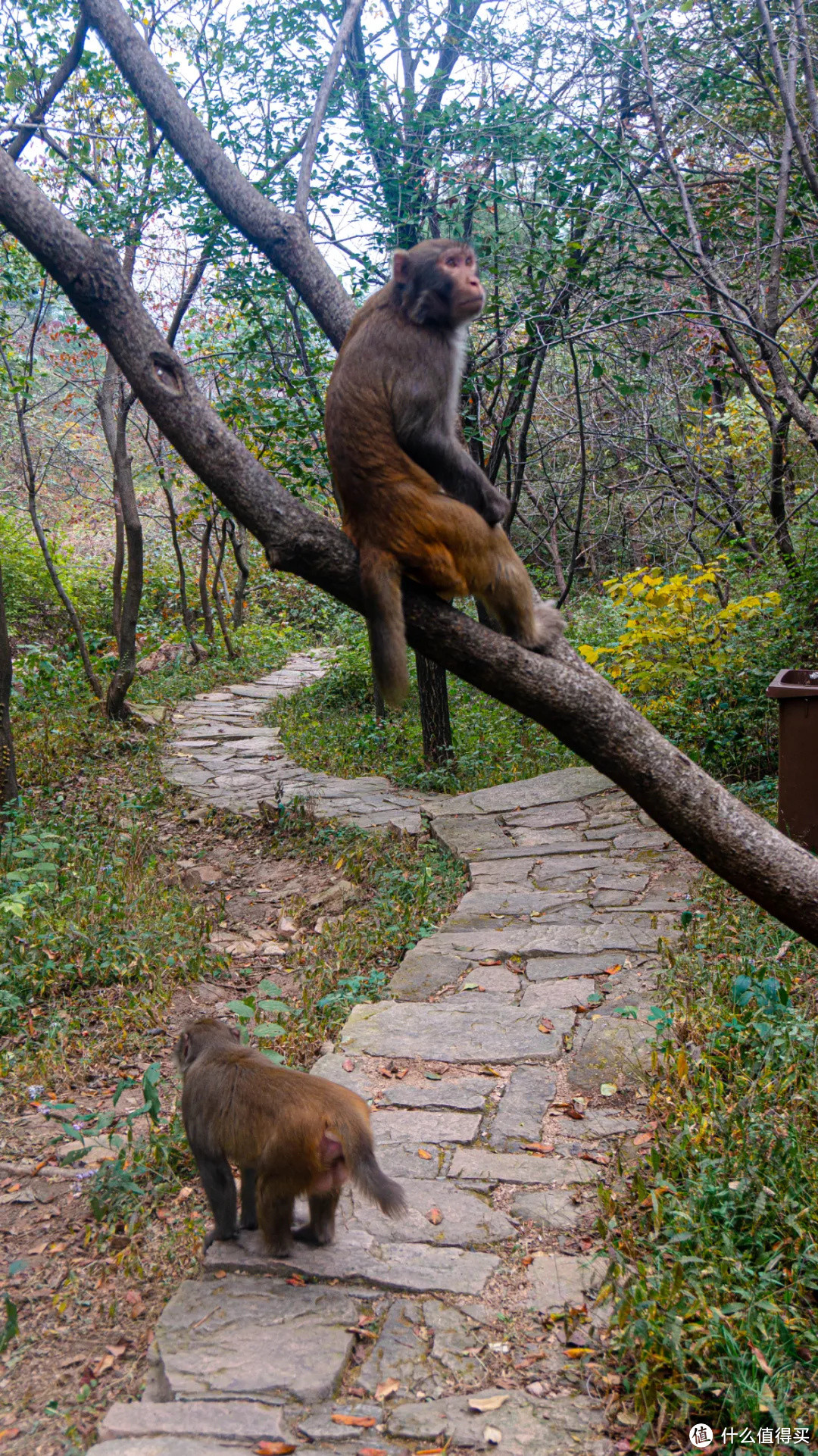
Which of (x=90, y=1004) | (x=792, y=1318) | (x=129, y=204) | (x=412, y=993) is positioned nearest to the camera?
(x=792, y=1318)

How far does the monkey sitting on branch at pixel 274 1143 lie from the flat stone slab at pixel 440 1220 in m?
0.24

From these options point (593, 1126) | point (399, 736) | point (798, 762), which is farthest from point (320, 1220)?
point (399, 736)

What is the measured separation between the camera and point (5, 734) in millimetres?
8742

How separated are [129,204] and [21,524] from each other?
27.8 ft

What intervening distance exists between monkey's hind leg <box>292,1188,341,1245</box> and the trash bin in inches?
152

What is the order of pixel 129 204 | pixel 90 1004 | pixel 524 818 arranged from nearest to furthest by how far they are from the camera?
pixel 90 1004, pixel 524 818, pixel 129 204

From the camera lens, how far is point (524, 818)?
837 cm

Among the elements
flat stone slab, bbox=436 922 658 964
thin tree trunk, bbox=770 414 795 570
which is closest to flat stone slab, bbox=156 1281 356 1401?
flat stone slab, bbox=436 922 658 964

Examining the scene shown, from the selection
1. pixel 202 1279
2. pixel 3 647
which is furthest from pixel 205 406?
pixel 3 647

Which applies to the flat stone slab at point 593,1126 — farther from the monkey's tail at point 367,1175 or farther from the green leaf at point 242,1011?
the green leaf at point 242,1011

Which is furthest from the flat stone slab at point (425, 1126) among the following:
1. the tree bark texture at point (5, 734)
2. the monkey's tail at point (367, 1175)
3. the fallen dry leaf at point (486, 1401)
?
the tree bark texture at point (5, 734)

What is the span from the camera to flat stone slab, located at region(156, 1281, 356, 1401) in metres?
2.77

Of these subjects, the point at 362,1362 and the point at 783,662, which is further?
the point at 783,662

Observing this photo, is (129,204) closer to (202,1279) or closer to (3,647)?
(3,647)
